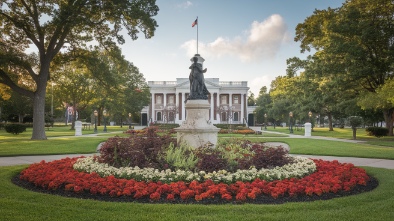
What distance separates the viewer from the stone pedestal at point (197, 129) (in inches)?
456

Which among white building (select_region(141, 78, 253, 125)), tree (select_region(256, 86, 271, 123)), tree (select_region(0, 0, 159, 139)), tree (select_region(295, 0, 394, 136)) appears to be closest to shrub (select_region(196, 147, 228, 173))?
tree (select_region(0, 0, 159, 139))

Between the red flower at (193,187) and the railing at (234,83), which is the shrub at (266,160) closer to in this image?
the red flower at (193,187)

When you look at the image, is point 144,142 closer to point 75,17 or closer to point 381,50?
point 75,17

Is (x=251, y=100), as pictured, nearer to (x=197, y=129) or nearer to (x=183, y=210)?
(x=197, y=129)

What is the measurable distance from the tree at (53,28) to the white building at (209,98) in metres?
49.4

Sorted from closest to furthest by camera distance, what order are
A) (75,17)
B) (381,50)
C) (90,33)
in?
(75,17)
(90,33)
(381,50)

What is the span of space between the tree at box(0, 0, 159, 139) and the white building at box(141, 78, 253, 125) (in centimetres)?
4938

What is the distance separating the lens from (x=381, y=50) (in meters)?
29.5

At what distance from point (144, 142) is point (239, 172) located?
3165mm

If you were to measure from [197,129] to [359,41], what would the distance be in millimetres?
23620

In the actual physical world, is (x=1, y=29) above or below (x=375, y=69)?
above

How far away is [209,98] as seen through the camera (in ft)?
262

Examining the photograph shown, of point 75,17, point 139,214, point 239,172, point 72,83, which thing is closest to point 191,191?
point 139,214

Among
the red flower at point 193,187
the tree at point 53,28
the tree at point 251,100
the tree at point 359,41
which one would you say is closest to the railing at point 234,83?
the tree at point 251,100
